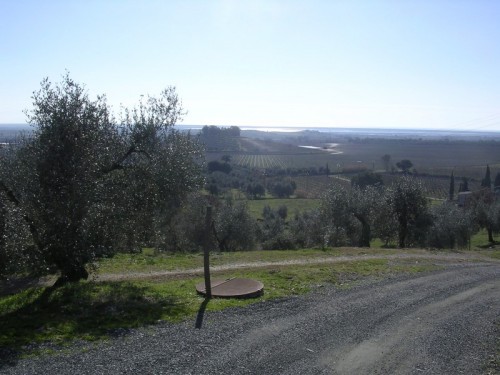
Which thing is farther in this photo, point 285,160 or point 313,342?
point 285,160

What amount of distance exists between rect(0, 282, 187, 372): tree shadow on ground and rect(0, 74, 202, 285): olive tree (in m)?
0.95

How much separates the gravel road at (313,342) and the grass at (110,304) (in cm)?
63

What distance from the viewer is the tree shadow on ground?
959cm

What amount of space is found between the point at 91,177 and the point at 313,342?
267 inches

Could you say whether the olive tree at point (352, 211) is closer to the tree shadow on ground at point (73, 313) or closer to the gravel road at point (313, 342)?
the gravel road at point (313, 342)

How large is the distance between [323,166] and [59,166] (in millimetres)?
129874

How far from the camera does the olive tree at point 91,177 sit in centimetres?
1162

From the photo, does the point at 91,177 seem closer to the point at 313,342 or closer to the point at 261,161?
the point at 313,342

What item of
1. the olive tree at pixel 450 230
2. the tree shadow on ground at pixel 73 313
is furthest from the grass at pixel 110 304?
the olive tree at pixel 450 230

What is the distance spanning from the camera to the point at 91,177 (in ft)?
39.9

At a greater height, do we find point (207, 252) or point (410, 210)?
point (207, 252)

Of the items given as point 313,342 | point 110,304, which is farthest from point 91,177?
point 313,342

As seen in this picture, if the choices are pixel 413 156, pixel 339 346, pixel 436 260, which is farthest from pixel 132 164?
pixel 413 156

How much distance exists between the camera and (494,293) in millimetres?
15383
